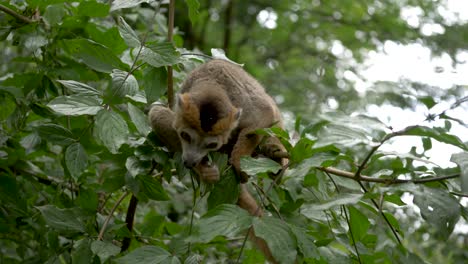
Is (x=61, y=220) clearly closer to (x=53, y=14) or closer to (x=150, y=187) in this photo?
(x=150, y=187)

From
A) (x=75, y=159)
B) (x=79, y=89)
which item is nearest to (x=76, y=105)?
(x=79, y=89)

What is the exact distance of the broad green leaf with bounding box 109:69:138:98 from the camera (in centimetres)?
319

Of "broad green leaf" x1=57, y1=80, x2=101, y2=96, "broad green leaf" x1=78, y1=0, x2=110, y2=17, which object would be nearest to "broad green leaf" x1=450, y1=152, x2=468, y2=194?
"broad green leaf" x1=57, y1=80, x2=101, y2=96

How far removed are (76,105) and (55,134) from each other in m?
0.33

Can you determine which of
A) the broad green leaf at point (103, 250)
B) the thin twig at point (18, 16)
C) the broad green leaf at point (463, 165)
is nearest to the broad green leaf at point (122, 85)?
the broad green leaf at point (103, 250)

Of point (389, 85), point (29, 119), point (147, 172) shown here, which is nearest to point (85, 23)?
point (29, 119)

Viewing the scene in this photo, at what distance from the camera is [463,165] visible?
7.73 feet

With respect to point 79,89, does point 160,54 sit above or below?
above

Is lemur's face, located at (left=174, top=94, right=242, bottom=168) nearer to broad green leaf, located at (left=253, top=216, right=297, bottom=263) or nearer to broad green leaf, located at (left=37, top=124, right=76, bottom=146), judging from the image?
broad green leaf, located at (left=37, top=124, right=76, bottom=146)

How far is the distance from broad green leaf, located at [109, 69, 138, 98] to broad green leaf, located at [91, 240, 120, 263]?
882 mm

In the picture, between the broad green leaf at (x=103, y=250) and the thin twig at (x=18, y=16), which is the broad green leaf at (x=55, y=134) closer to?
the broad green leaf at (x=103, y=250)

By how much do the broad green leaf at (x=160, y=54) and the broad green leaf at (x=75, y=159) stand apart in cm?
73

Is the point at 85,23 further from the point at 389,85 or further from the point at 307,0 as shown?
the point at 307,0

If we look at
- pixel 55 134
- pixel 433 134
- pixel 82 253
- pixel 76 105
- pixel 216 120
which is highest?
pixel 433 134
